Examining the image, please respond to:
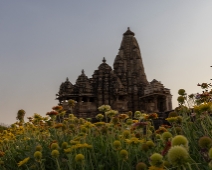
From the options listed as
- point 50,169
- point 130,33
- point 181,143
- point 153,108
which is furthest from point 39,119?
point 130,33

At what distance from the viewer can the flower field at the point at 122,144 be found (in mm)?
2332

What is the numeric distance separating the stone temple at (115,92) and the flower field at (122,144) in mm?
15973

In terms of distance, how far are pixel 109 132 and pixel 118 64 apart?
74.0ft

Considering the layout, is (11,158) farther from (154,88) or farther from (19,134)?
(154,88)

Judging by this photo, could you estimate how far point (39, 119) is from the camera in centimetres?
476

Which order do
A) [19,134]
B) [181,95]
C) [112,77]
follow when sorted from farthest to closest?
[112,77] < [19,134] < [181,95]

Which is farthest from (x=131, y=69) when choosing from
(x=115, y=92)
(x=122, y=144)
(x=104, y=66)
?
(x=122, y=144)

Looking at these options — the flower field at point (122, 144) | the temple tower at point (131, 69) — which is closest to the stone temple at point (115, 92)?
the temple tower at point (131, 69)

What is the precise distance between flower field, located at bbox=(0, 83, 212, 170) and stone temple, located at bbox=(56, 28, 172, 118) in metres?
16.0

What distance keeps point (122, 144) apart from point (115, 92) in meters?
18.7

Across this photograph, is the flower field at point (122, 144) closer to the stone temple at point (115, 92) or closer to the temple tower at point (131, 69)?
the stone temple at point (115, 92)

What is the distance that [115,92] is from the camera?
22406 mm

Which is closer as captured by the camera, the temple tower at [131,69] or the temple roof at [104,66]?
the temple roof at [104,66]

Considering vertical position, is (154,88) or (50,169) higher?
(154,88)
